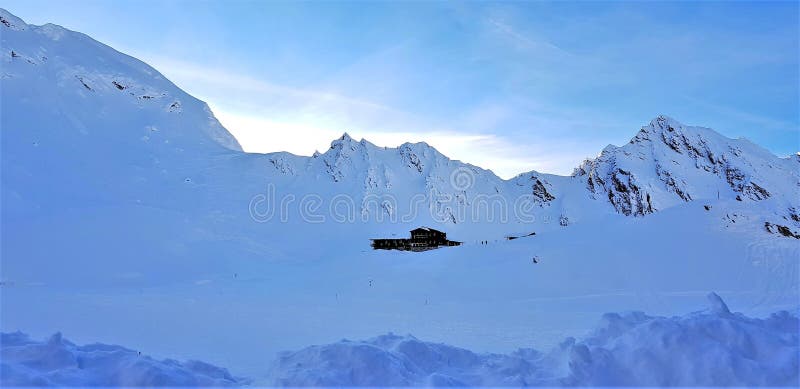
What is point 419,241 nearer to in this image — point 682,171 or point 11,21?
point 11,21

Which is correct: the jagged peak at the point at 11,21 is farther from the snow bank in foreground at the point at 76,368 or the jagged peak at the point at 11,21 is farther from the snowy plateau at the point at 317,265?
the snow bank in foreground at the point at 76,368

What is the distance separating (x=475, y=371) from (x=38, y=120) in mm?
63909

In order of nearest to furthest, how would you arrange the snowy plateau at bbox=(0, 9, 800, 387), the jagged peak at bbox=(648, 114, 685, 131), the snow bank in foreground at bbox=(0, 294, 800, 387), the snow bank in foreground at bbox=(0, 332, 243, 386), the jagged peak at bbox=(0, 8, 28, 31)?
the snow bank in foreground at bbox=(0, 332, 243, 386) < the snow bank in foreground at bbox=(0, 294, 800, 387) < the snowy plateau at bbox=(0, 9, 800, 387) < the jagged peak at bbox=(0, 8, 28, 31) < the jagged peak at bbox=(648, 114, 685, 131)

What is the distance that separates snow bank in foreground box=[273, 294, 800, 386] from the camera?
6.17 metres

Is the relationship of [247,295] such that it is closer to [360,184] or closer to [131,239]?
[131,239]

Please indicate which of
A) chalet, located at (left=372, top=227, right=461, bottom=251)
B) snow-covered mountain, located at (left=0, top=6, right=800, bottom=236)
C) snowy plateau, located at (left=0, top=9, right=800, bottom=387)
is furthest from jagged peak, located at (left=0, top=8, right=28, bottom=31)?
chalet, located at (left=372, top=227, right=461, bottom=251)

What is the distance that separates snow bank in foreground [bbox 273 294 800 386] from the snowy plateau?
0.03 m

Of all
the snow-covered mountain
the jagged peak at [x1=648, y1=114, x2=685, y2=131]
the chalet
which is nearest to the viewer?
the chalet

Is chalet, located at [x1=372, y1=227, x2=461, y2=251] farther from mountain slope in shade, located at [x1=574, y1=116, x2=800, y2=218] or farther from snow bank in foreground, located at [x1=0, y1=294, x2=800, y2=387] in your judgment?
mountain slope in shade, located at [x1=574, y1=116, x2=800, y2=218]

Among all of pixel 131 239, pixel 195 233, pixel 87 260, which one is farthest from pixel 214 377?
pixel 195 233

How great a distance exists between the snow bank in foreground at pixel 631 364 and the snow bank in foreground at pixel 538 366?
11 mm

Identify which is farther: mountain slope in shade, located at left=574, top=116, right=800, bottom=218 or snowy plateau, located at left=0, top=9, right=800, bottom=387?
mountain slope in shade, located at left=574, top=116, right=800, bottom=218

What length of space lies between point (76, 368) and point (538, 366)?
606 cm

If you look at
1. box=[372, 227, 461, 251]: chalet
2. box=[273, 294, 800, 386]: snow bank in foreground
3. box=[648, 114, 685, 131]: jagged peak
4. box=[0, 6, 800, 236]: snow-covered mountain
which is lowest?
box=[273, 294, 800, 386]: snow bank in foreground
